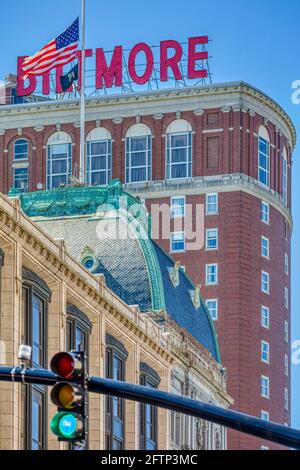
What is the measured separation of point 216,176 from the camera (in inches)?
5595

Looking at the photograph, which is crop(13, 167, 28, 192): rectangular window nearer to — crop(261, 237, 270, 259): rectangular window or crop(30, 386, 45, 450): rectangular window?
crop(261, 237, 270, 259): rectangular window

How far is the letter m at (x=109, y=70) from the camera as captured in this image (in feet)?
486

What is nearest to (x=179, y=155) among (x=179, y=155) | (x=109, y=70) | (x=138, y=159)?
(x=179, y=155)

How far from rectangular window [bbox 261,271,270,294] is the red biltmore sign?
17.3 metres

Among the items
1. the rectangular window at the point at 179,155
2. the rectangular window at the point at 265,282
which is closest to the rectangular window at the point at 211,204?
the rectangular window at the point at 179,155

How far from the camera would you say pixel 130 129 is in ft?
476

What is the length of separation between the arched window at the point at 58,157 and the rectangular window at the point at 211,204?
A: 503 inches

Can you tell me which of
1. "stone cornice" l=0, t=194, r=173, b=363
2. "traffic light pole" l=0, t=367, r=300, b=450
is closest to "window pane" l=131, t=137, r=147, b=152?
"stone cornice" l=0, t=194, r=173, b=363

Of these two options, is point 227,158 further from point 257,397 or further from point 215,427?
point 215,427

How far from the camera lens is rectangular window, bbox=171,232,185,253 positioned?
140m

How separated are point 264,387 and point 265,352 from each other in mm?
3098

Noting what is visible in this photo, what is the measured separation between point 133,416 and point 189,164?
6204 centimetres

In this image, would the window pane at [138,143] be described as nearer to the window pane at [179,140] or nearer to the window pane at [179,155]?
the window pane at [179,140]
